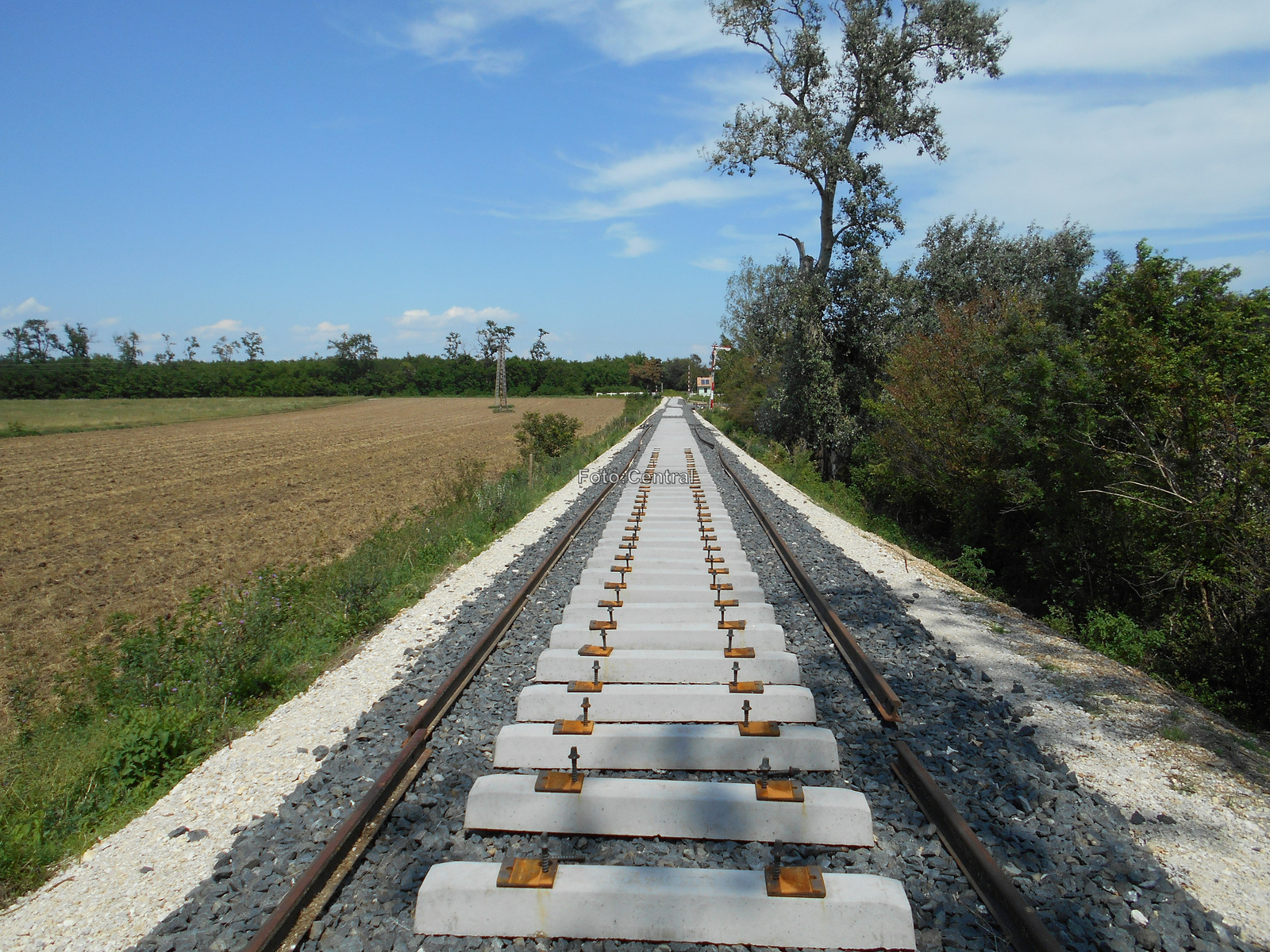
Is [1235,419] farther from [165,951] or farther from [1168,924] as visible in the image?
[165,951]

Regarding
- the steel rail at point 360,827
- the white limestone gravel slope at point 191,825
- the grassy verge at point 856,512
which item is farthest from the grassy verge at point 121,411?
the steel rail at point 360,827

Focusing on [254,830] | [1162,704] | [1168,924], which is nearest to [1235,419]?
[1162,704]

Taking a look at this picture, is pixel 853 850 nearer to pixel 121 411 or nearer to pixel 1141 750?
pixel 1141 750

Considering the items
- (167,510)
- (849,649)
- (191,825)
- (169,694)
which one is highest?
(849,649)

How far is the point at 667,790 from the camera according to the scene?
3105mm

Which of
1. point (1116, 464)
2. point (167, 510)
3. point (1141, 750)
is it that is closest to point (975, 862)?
point (1141, 750)

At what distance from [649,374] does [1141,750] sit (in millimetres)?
96992

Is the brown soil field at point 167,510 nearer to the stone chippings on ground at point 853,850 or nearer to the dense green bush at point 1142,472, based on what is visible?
the stone chippings on ground at point 853,850

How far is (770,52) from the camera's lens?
63.4 ft

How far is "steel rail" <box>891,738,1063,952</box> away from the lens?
2398mm

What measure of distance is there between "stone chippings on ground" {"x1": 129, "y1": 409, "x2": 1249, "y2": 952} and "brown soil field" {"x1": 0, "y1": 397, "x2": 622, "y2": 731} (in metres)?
4.90

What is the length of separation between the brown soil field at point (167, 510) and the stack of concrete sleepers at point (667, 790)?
5.72 metres

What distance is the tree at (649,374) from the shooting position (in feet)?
320

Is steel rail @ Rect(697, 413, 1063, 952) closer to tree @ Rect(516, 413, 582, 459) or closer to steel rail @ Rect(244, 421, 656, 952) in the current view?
steel rail @ Rect(244, 421, 656, 952)
